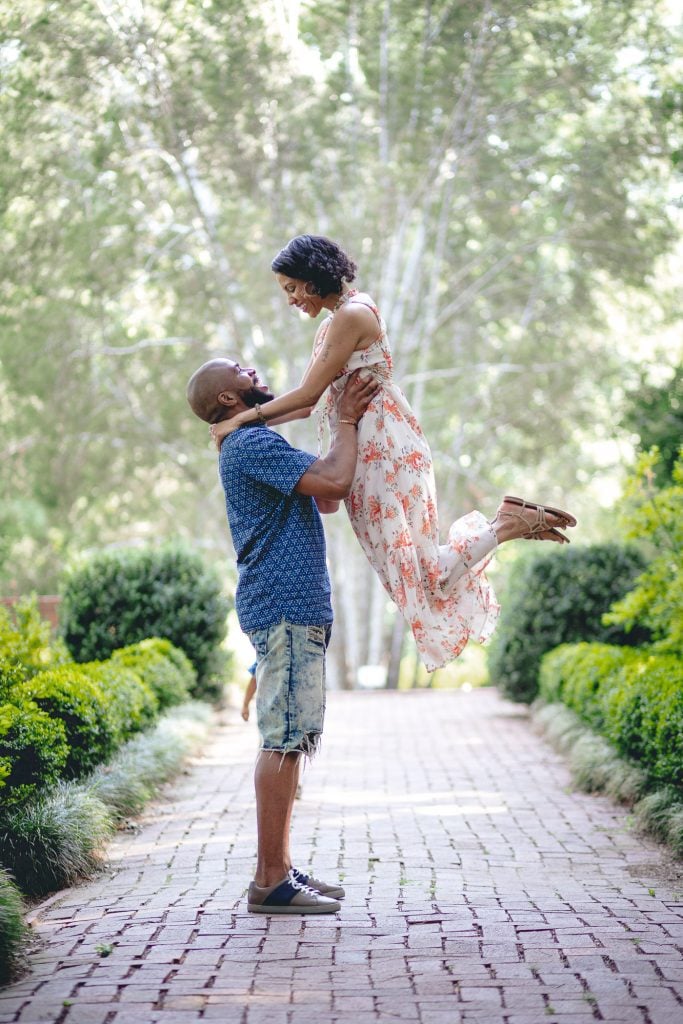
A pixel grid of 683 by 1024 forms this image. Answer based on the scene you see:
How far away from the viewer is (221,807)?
640 centimetres

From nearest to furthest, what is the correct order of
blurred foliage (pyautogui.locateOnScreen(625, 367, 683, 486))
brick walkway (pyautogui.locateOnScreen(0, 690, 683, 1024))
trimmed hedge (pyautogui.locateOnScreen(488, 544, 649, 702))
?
brick walkway (pyautogui.locateOnScreen(0, 690, 683, 1024)), trimmed hedge (pyautogui.locateOnScreen(488, 544, 649, 702)), blurred foliage (pyautogui.locateOnScreen(625, 367, 683, 486))

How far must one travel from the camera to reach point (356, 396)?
4.25m

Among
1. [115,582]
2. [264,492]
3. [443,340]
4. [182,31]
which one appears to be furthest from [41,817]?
[443,340]

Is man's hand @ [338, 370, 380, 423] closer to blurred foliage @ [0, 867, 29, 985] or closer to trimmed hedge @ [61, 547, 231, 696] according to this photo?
blurred foliage @ [0, 867, 29, 985]

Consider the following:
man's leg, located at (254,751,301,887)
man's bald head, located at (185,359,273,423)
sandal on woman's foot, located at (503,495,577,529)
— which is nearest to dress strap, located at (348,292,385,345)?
man's bald head, located at (185,359,273,423)

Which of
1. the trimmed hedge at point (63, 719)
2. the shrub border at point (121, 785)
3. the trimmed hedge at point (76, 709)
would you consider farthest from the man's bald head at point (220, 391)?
the trimmed hedge at point (76, 709)

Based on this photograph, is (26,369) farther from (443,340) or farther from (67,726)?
(67,726)

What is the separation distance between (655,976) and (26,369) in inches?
580

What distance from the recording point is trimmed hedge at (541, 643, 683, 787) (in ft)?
18.5

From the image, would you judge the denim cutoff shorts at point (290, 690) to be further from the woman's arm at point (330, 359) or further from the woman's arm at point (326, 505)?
→ the woman's arm at point (330, 359)

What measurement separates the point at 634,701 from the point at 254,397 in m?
→ 3.13

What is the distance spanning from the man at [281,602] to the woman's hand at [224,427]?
0.08ft

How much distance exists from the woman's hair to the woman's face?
19 millimetres

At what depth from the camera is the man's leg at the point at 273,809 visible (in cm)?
398
